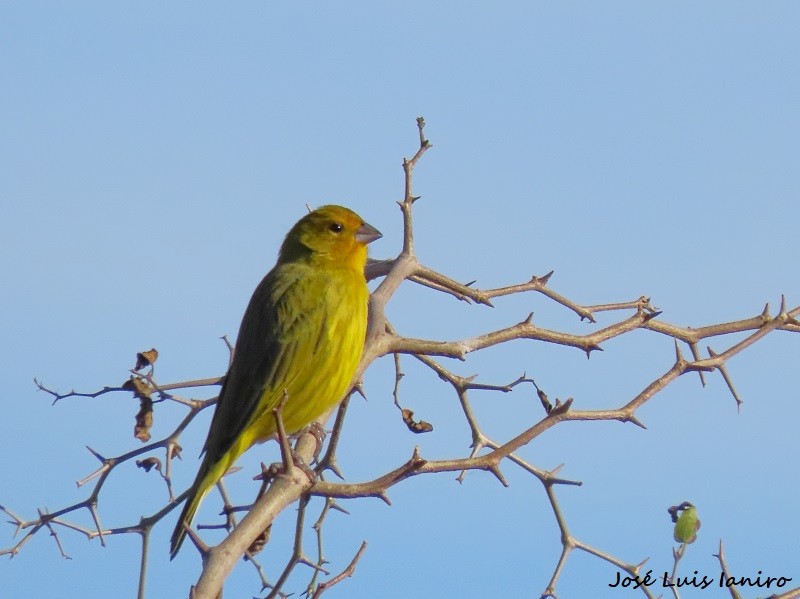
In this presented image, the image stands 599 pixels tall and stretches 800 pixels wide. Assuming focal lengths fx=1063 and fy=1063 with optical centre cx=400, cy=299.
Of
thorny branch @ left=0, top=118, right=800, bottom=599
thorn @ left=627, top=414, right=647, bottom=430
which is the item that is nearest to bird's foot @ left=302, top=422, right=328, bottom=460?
thorny branch @ left=0, top=118, right=800, bottom=599

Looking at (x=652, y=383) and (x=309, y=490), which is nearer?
(x=309, y=490)

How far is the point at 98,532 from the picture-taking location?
5.20m

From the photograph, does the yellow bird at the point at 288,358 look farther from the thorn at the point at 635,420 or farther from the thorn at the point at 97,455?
the thorn at the point at 635,420

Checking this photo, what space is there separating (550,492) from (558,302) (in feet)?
4.42

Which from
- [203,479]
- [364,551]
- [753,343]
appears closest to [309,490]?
[364,551]

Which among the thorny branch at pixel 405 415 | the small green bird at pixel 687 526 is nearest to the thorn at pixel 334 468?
the thorny branch at pixel 405 415

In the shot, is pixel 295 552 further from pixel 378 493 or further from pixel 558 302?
pixel 558 302

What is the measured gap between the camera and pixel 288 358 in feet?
19.5

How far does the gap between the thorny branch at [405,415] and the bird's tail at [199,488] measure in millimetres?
82

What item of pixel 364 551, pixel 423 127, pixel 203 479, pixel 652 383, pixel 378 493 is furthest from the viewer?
pixel 423 127

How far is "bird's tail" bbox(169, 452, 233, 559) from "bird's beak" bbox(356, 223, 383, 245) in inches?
66.1

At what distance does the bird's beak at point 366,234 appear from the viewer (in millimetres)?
6708

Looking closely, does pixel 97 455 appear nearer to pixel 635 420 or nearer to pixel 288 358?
pixel 288 358

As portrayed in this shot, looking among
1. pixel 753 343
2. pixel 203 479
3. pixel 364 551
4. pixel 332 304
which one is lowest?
pixel 364 551
